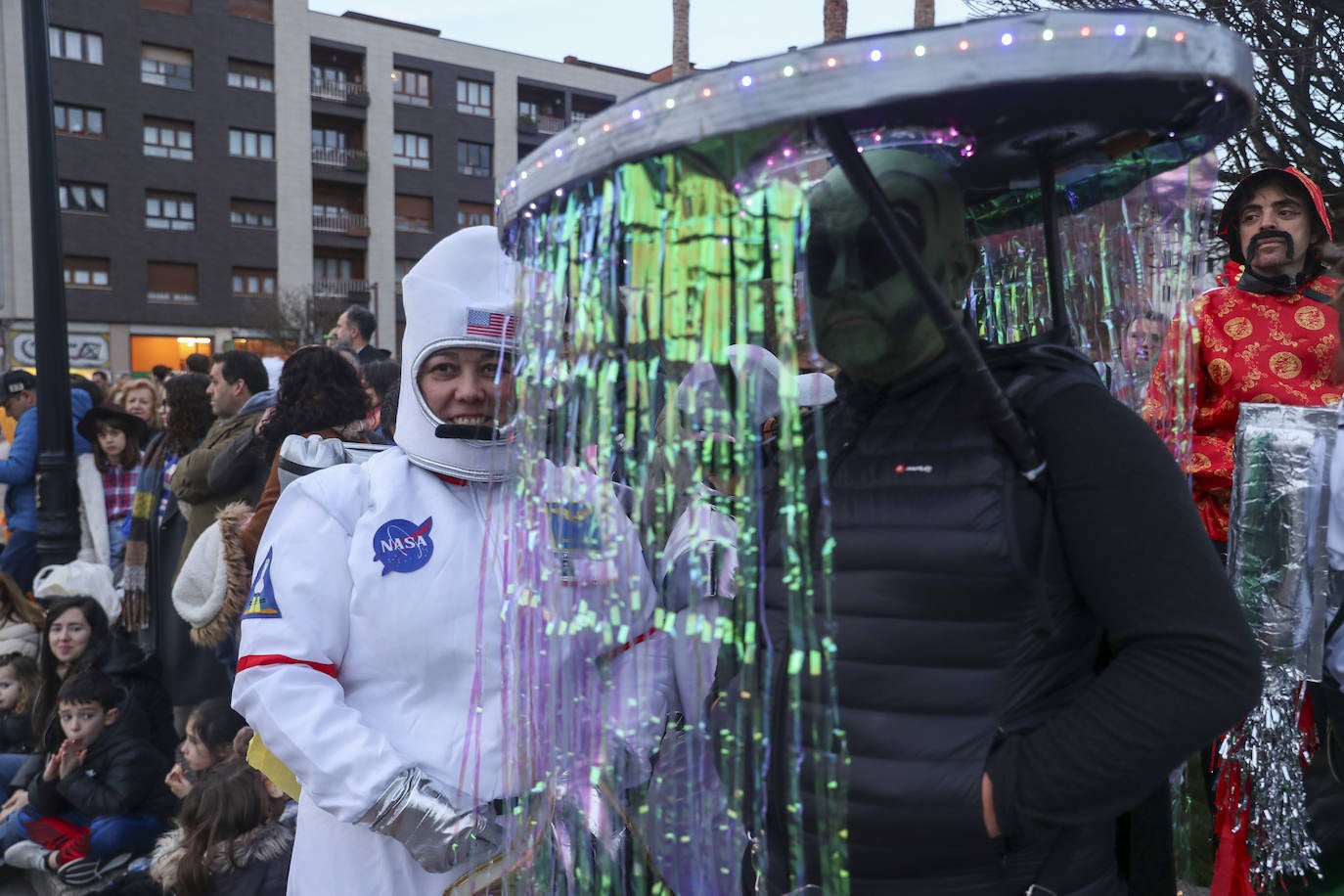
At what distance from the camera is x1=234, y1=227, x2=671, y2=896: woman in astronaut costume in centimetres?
177

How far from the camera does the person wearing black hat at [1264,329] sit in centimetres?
284

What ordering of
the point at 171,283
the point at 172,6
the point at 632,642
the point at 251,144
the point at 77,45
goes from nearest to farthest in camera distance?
the point at 632,642
the point at 77,45
the point at 172,6
the point at 171,283
the point at 251,144

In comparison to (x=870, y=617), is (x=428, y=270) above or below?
above

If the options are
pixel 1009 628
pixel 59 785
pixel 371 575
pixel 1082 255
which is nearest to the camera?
pixel 1009 628

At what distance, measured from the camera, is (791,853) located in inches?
52.2

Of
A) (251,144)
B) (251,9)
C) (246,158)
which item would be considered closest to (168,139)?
(246,158)

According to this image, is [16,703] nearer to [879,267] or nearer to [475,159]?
[879,267]

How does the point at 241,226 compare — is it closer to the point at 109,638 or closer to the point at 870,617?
the point at 109,638

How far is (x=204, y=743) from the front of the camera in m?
3.69

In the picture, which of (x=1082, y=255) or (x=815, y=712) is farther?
(x=1082, y=255)

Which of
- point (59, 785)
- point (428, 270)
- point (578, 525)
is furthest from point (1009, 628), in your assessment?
point (59, 785)

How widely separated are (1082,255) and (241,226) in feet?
123

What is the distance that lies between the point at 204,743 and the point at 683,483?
314 cm

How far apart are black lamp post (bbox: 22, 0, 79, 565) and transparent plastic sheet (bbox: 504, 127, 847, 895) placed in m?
4.67
